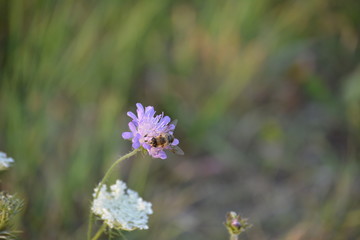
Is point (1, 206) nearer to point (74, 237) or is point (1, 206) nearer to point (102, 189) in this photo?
point (102, 189)

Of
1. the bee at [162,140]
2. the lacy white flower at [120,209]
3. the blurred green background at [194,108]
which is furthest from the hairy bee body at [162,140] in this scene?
the blurred green background at [194,108]

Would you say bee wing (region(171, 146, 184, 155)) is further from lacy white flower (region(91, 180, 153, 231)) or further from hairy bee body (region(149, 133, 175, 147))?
lacy white flower (region(91, 180, 153, 231))

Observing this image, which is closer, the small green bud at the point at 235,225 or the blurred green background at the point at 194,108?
the small green bud at the point at 235,225

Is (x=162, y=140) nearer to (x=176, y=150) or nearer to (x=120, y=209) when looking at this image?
(x=176, y=150)

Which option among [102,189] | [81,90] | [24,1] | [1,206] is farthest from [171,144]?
[24,1]

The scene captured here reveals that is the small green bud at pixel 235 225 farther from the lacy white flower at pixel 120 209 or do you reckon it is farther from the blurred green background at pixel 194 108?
the blurred green background at pixel 194 108

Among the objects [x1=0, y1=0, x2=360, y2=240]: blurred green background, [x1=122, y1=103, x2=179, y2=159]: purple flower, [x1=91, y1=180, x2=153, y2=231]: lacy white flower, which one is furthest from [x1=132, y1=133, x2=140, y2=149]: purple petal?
[x1=0, y1=0, x2=360, y2=240]: blurred green background
